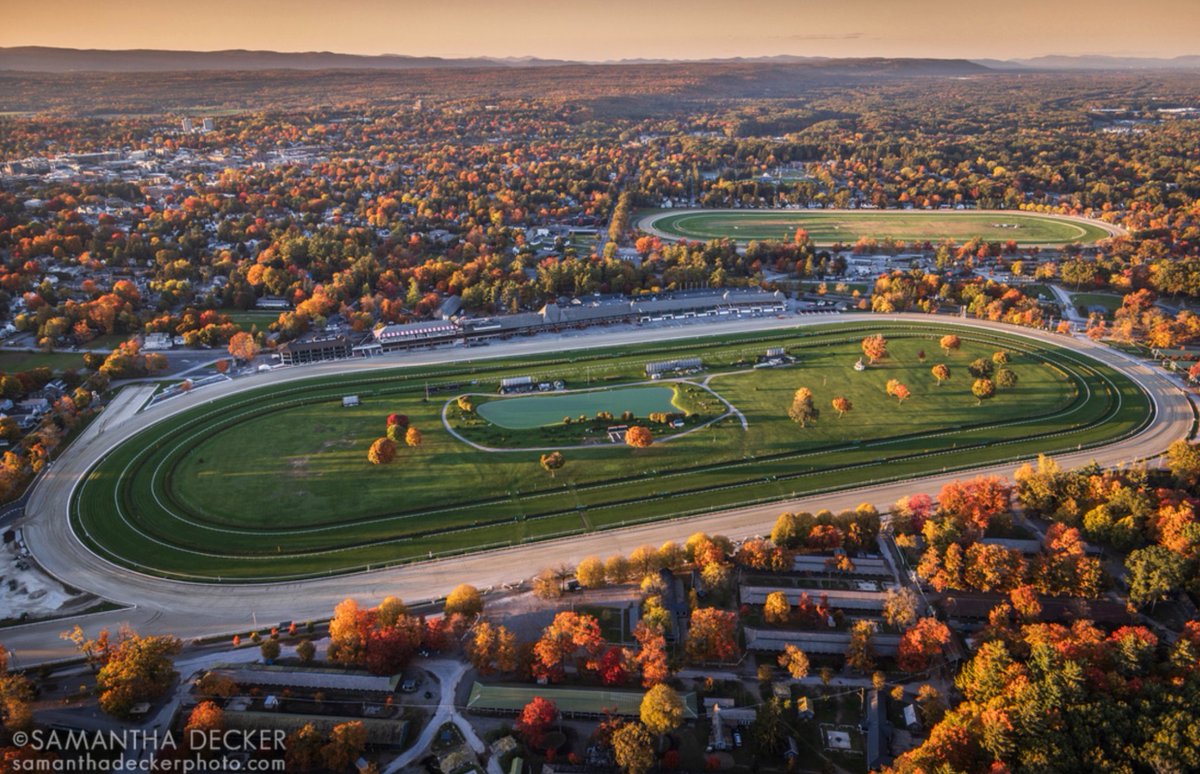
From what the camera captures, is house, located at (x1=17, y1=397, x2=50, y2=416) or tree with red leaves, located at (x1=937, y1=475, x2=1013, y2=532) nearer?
tree with red leaves, located at (x1=937, y1=475, x2=1013, y2=532)

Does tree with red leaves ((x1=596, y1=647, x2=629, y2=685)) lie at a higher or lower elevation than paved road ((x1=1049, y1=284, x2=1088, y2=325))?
lower

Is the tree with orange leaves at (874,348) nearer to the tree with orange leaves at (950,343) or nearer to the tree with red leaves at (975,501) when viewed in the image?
the tree with orange leaves at (950,343)

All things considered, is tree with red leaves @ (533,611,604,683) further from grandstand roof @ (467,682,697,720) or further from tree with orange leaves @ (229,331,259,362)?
tree with orange leaves @ (229,331,259,362)

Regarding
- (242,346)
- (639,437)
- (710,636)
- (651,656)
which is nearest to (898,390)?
(639,437)

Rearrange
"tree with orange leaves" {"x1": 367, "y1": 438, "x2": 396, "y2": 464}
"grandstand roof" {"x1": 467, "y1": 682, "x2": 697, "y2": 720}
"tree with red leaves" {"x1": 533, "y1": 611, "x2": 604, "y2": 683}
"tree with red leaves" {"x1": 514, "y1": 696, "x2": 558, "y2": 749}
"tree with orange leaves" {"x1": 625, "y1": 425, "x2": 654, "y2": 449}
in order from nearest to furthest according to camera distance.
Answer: "tree with red leaves" {"x1": 514, "y1": 696, "x2": 558, "y2": 749}
"grandstand roof" {"x1": 467, "y1": 682, "x2": 697, "y2": 720}
"tree with red leaves" {"x1": 533, "y1": 611, "x2": 604, "y2": 683}
"tree with orange leaves" {"x1": 367, "y1": 438, "x2": 396, "y2": 464}
"tree with orange leaves" {"x1": 625, "y1": 425, "x2": 654, "y2": 449}

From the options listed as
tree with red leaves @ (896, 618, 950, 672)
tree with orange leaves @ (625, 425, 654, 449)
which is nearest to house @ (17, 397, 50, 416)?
tree with orange leaves @ (625, 425, 654, 449)

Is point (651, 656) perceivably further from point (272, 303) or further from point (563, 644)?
point (272, 303)
